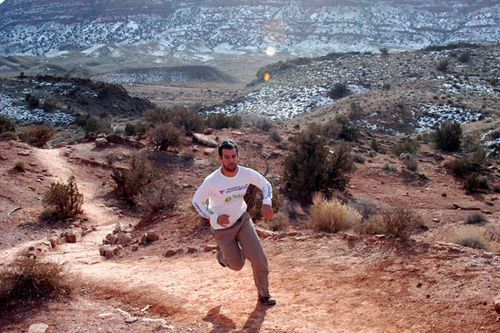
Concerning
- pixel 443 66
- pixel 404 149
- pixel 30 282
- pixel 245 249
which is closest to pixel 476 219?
pixel 245 249

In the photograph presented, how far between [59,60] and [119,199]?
348 feet

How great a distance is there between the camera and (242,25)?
12756cm

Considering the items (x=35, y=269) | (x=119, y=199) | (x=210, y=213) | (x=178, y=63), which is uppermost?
(x=178, y=63)

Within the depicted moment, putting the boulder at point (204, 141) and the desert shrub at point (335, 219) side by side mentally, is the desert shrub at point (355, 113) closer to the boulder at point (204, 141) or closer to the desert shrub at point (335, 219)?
the boulder at point (204, 141)

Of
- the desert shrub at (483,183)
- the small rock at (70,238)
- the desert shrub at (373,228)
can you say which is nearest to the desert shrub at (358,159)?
the desert shrub at (483,183)

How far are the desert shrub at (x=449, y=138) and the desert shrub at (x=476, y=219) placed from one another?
1174cm

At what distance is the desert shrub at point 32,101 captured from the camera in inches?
1439

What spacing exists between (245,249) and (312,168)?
983cm

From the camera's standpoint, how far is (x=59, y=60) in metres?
104

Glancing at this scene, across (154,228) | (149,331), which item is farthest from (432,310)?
(154,228)

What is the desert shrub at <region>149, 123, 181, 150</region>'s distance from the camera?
17.6m

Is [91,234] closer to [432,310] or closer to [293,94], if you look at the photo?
[432,310]

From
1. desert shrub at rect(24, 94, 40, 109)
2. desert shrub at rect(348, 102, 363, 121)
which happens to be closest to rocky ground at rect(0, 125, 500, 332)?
desert shrub at rect(348, 102, 363, 121)

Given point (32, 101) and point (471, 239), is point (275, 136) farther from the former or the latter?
point (32, 101)
